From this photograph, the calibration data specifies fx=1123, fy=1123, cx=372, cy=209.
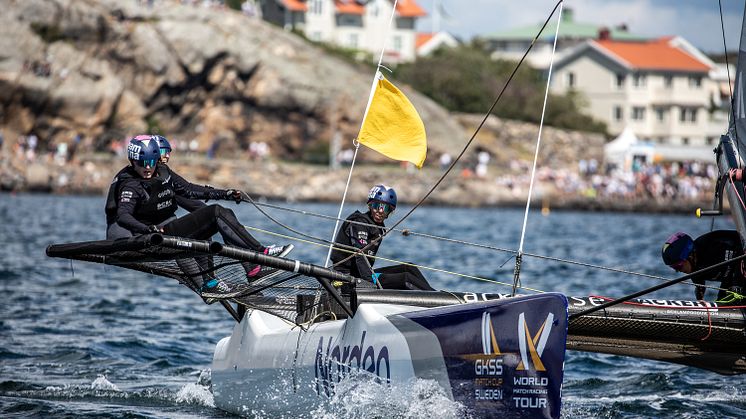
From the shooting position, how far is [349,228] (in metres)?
9.50

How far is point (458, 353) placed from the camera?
6699 mm

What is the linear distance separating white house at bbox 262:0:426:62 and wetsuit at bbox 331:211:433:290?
235 feet

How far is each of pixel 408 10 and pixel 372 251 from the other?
3047 inches

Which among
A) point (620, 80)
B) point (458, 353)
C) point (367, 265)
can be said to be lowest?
point (458, 353)

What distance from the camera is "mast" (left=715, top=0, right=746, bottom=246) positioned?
9.07 metres

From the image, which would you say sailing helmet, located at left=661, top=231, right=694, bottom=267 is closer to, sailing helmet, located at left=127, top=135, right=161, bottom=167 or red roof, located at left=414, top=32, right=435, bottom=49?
sailing helmet, located at left=127, top=135, right=161, bottom=167

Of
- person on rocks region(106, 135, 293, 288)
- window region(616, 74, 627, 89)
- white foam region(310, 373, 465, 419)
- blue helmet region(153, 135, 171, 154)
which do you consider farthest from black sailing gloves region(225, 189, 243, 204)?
window region(616, 74, 627, 89)

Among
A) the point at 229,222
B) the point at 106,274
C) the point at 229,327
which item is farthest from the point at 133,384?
the point at 106,274

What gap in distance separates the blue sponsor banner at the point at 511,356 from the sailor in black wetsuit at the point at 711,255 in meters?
2.58

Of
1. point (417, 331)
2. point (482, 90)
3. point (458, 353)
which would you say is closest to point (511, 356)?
point (458, 353)

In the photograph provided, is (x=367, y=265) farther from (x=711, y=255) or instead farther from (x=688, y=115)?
(x=688, y=115)

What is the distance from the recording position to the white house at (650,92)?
78250 millimetres

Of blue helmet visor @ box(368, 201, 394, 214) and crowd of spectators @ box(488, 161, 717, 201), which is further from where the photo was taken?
crowd of spectators @ box(488, 161, 717, 201)

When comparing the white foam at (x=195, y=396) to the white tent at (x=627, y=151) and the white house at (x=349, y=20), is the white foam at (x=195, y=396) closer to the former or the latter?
the white tent at (x=627, y=151)
